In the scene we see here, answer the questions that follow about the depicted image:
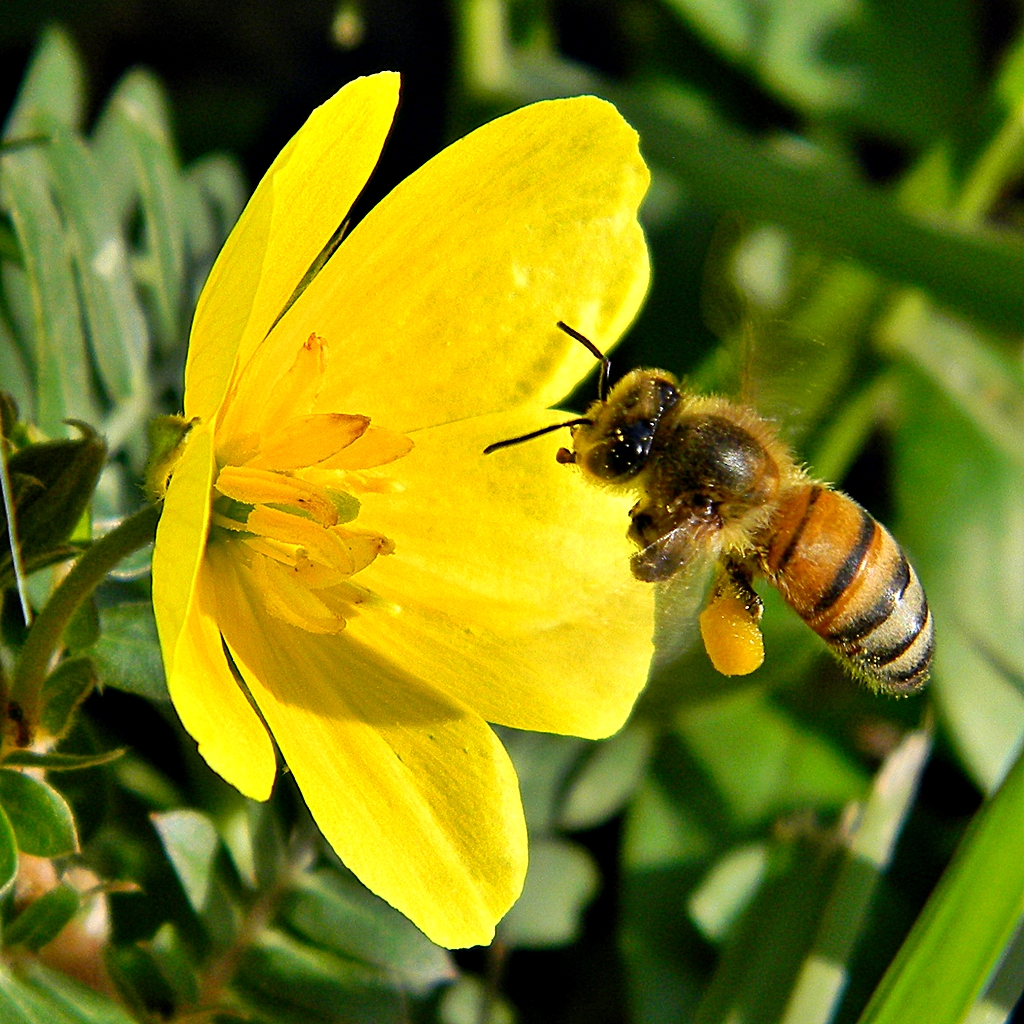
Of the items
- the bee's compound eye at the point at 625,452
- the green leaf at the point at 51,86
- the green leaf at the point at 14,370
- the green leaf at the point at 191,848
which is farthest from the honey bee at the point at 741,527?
the green leaf at the point at 51,86

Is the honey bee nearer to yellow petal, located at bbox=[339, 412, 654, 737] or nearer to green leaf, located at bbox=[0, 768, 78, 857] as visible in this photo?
yellow petal, located at bbox=[339, 412, 654, 737]

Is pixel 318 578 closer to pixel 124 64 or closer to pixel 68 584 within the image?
pixel 68 584

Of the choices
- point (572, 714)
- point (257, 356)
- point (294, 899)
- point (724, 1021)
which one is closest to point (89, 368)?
point (257, 356)

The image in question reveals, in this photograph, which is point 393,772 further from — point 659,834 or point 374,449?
point 659,834

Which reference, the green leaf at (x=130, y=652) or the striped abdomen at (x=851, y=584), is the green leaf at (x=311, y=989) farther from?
the striped abdomen at (x=851, y=584)

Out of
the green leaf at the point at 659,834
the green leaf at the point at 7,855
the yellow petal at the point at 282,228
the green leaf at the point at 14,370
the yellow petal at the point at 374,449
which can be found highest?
the yellow petal at the point at 282,228
